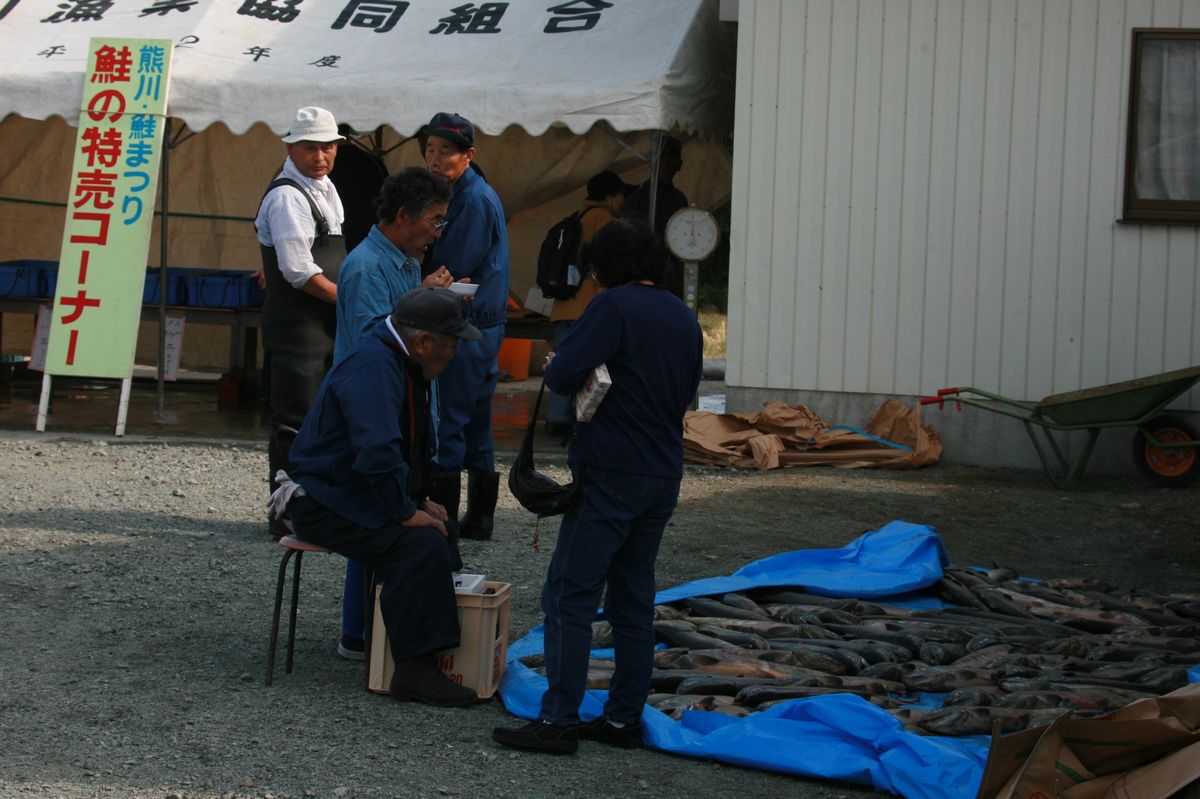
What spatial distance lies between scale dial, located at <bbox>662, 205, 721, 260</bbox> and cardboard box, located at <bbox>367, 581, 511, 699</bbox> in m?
6.24

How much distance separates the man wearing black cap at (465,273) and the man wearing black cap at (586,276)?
3933 millimetres

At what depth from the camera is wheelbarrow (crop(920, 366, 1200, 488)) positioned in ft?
30.7

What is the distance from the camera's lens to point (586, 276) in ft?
36.4

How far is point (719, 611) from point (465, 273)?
6.66 ft

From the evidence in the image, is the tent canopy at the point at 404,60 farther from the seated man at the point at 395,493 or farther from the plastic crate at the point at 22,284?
the seated man at the point at 395,493

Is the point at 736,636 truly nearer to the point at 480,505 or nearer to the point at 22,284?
the point at 480,505

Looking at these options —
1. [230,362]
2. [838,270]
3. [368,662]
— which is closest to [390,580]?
[368,662]

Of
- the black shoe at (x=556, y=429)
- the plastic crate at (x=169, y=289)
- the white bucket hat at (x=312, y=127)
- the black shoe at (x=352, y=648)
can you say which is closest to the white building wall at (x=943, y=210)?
the black shoe at (x=556, y=429)

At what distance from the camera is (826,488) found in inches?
378

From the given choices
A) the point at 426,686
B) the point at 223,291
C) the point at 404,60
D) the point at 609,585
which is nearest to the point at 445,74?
the point at 404,60

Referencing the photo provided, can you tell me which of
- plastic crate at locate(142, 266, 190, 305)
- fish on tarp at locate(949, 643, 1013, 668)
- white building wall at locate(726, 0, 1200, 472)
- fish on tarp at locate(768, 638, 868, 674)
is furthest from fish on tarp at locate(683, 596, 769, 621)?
plastic crate at locate(142, 266, 190, 305)

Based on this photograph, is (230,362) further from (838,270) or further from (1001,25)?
(1001,25)

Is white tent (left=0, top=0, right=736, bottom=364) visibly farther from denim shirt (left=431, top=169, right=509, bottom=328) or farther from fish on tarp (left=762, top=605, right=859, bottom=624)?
fish on tarp (left=762, top=605, right=859, bottom=624)

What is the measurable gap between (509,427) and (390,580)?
24.5 feet
